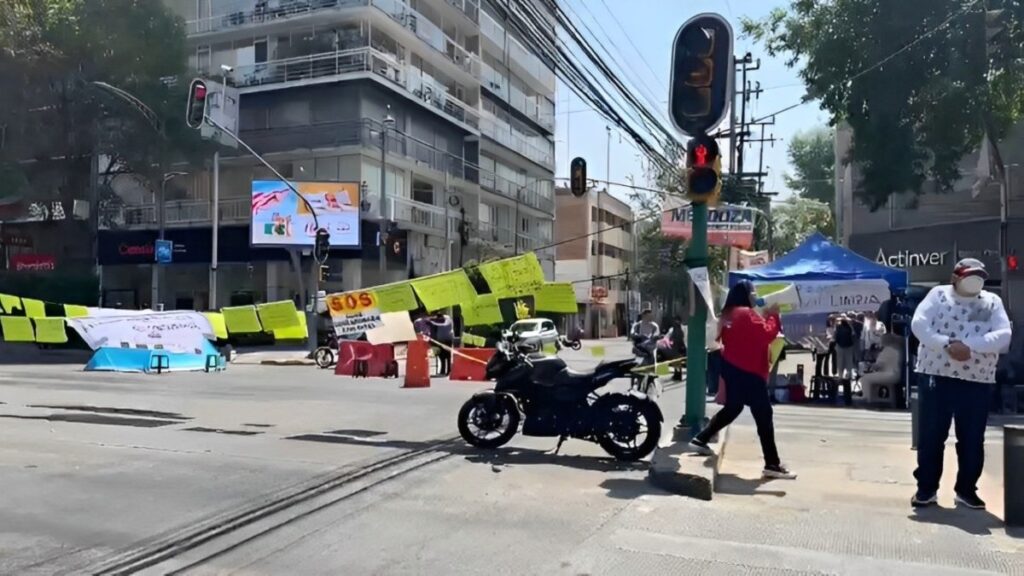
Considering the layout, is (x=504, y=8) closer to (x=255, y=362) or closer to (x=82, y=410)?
(x=82, y=410)

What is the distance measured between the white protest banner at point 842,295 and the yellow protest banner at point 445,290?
6.00 metres

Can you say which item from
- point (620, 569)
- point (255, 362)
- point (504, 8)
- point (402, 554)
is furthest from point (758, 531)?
point (255, 362)

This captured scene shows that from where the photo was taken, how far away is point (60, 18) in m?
33.7

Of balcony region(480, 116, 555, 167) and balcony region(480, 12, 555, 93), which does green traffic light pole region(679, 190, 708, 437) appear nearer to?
balcony region(480, 12, 555, 93)

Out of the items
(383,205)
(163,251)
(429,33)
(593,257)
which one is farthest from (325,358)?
(593,257)

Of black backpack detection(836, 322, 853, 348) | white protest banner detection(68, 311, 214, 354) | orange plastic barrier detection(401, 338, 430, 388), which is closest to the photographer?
black backpack detection(836, 322, 853, 348)

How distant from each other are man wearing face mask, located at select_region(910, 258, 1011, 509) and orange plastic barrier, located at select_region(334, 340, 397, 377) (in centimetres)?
1550

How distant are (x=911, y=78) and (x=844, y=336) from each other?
5479 millimetres

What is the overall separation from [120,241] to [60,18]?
11.0 metres

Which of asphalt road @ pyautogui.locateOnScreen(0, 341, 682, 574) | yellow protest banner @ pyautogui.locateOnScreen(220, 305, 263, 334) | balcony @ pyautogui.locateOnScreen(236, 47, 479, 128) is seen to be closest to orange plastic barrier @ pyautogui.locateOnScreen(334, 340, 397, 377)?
yellow protest banner @ pyautogui.locateOnScreen(220, 305, 263, 334)

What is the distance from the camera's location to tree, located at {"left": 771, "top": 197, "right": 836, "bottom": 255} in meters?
62.5

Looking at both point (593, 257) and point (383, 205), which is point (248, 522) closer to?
point (383, 205)

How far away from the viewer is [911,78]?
59.9 ft

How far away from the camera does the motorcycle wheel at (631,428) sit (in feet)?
30.1
